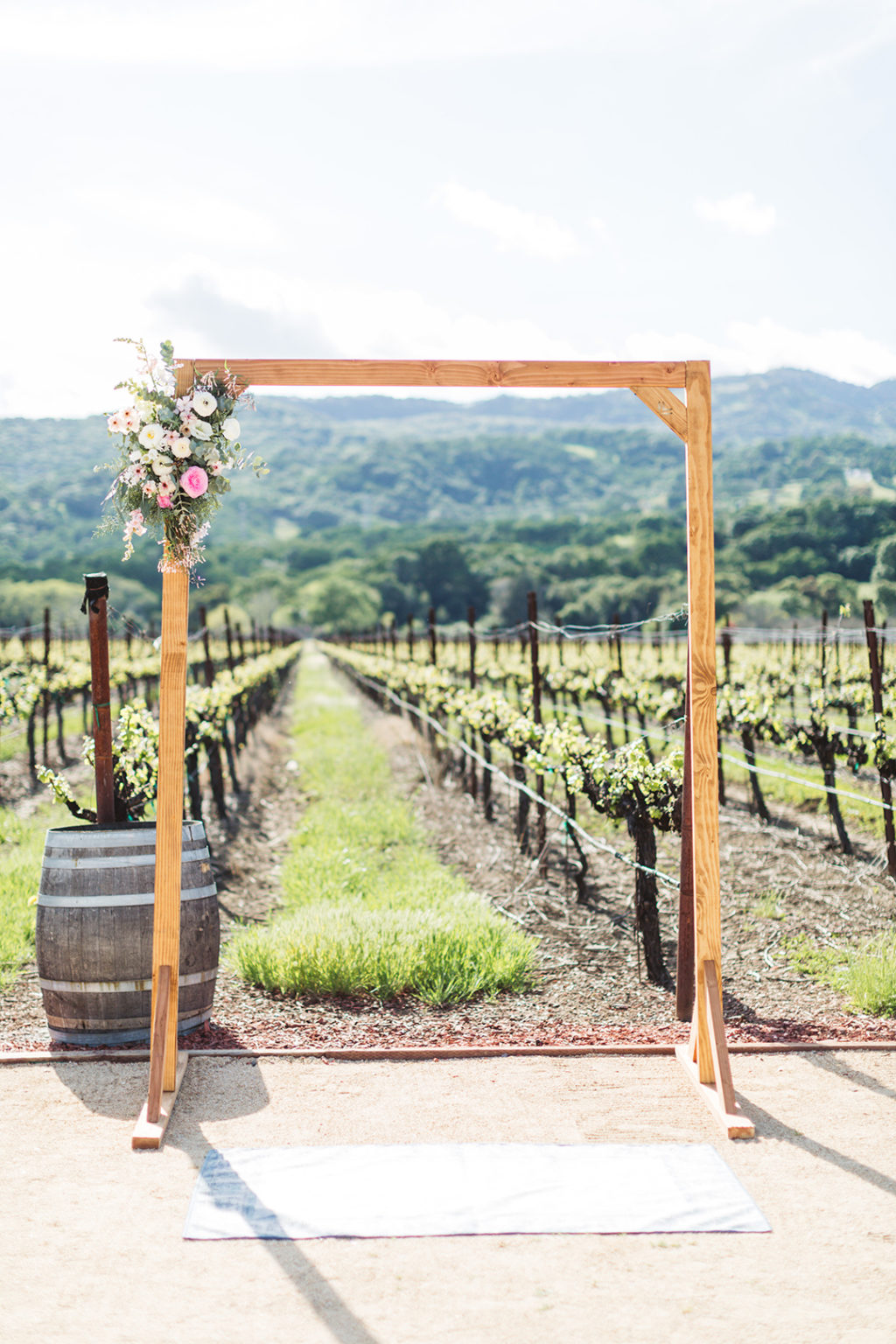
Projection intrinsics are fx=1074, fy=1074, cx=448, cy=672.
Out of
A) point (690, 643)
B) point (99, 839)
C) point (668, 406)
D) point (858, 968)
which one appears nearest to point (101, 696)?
point (99, 839)

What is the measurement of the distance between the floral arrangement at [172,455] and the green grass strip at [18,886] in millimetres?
2008

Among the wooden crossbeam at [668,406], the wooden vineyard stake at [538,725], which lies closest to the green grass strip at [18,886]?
the wooden vineyard stake at [538,725]

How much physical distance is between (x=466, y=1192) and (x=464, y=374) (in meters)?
2.77

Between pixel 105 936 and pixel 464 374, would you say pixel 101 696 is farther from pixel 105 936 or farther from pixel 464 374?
pixel 464 374

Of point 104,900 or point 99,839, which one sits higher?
point 99,839

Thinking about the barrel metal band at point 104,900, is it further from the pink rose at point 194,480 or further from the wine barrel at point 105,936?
the pink rose at point 194,480

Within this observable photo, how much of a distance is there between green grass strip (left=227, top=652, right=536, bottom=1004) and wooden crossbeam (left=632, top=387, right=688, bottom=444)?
2.69 meters

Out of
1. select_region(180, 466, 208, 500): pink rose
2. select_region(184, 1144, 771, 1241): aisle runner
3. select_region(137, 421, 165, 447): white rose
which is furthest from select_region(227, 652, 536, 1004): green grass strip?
select_region(137, 421, 165, 447): white rose

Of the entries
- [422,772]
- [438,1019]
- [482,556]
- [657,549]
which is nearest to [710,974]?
[438,1019]

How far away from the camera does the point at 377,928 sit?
5.43 metres

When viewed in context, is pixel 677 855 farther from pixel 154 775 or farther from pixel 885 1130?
pixel 885 1130

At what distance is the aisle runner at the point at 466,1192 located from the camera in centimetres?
293

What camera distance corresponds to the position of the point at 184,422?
368 centimetres

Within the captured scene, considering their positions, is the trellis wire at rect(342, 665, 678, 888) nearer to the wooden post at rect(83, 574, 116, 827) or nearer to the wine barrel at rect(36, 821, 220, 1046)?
the wine barrel at rect(36, 821, 220, 1046)
